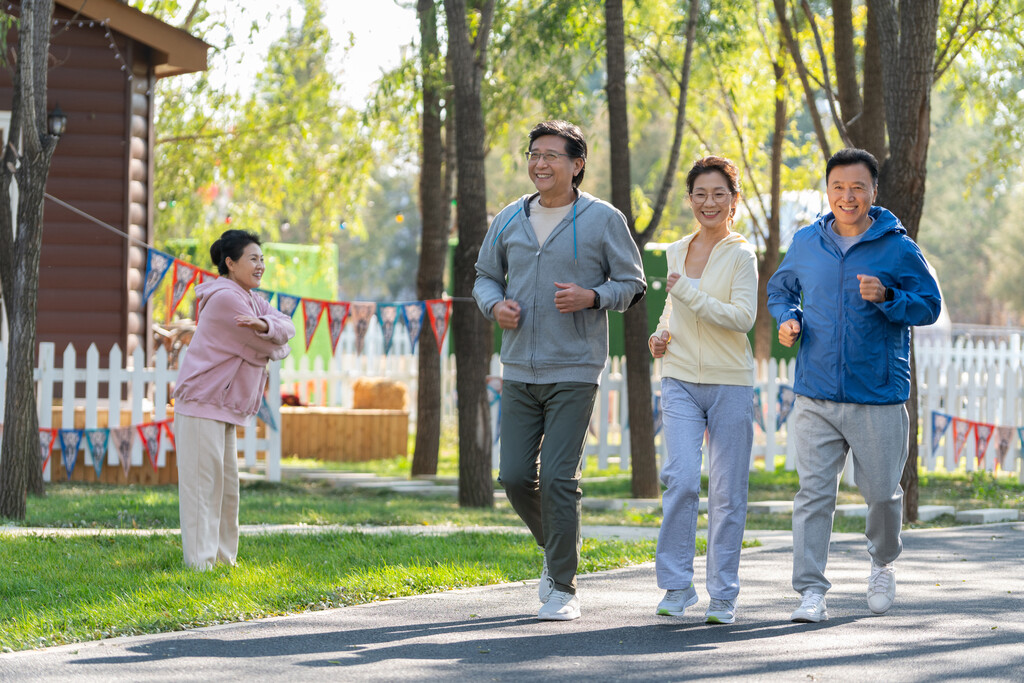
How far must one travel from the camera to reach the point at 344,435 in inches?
639

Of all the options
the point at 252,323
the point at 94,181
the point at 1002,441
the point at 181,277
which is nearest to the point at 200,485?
the point at 252,323

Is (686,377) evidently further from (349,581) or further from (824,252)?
(349,581)

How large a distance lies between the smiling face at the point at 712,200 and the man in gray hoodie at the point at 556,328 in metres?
0.34

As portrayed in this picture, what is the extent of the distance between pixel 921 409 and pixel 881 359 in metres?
10.1

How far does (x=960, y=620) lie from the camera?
5.41 m

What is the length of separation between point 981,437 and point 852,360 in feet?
28.0

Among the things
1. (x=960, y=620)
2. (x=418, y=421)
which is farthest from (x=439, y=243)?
(x=960, y=620)

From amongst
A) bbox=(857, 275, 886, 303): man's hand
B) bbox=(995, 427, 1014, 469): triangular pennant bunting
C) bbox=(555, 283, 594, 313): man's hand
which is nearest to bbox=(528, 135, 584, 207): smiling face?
bbox=(555, 283, 594, 313): man's hand

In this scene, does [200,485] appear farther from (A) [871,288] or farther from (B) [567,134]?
(A) [871,288]

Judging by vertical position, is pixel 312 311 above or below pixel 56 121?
below

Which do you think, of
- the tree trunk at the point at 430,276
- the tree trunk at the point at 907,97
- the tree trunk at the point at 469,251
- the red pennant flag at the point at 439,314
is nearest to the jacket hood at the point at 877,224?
the tree trunk at the point at 907,97

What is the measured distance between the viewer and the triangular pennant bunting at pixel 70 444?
11359 millimetres

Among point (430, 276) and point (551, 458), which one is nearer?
point (551, 458)

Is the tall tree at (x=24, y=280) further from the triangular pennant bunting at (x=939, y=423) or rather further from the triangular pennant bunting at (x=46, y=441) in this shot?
the triangular pennant bunting at (x=939, y=423)
